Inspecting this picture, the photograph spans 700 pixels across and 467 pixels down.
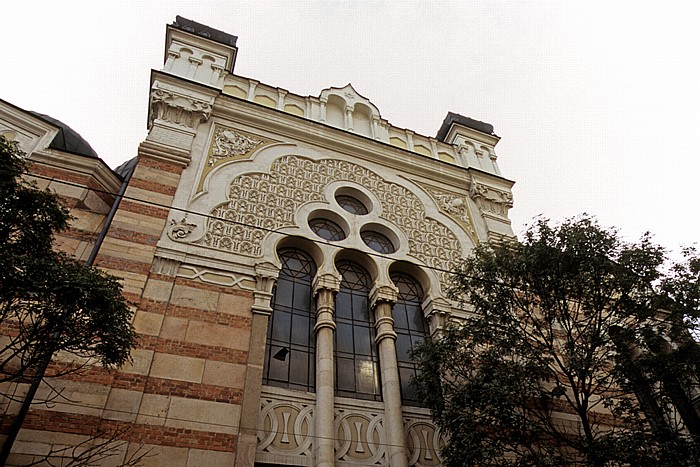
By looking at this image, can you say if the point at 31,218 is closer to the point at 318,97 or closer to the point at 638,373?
the point at 638,373

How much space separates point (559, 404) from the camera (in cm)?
905

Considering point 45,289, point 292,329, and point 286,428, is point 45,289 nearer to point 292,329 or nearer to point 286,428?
point 286,428

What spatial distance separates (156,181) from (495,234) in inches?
340

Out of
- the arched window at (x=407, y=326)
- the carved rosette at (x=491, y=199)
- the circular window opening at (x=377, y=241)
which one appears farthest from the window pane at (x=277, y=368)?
the carved rosette at (x=491, y=199)

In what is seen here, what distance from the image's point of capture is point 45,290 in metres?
4.72

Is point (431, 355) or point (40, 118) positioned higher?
point (40, 118)

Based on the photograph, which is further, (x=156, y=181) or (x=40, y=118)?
(x=40, y=118)

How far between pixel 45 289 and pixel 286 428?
14.0 ft

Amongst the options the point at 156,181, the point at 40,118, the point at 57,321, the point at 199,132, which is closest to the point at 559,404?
the point at 57,321

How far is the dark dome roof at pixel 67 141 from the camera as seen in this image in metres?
10.4

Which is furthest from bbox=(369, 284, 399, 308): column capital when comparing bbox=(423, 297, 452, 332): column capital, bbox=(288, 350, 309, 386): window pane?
bbox=(288, 350, 309, 386): window pane

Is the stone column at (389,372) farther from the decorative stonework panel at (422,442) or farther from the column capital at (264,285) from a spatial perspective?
the column capital at (264,285)

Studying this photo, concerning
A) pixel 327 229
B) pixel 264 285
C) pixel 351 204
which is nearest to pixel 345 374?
pixel 264 285

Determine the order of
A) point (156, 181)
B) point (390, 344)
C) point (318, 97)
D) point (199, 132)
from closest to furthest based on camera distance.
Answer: point (390, 344) < point (156, 181) < point (199, 132) < point (318, 97)
